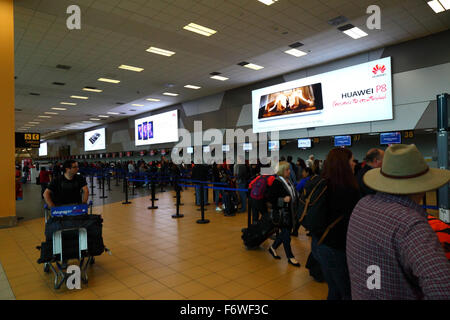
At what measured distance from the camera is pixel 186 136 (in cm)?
1867

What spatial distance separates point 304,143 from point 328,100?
7.09 ft

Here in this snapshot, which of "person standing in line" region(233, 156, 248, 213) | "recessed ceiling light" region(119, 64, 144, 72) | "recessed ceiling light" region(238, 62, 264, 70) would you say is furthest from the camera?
"recessed ceiling light" region(238, 62, 264, 70)

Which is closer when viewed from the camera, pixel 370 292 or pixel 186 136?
pixel 370 292

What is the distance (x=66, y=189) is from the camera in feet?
13.4

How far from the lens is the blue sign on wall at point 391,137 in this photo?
972cm

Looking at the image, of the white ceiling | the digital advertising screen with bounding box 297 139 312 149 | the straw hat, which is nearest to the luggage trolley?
the straw hat

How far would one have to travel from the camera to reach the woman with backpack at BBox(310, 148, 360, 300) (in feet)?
6.59

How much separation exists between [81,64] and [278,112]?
8.97 m

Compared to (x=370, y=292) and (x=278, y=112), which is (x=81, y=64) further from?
(x=370, y=292)

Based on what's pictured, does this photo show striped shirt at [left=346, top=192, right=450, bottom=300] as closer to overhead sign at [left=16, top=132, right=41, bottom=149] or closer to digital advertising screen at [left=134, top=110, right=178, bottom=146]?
overhead sign at [left=16, top=132, right=41, bottom=149]

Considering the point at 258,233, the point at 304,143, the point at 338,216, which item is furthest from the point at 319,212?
the point at 304,143

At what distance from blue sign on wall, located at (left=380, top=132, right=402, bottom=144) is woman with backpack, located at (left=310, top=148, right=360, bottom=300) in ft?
30.0
